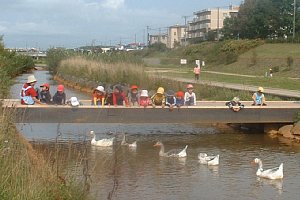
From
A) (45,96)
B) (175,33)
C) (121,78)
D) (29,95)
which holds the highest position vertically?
(175,33)

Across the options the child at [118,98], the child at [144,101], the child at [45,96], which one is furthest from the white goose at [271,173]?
the child at [45,96]

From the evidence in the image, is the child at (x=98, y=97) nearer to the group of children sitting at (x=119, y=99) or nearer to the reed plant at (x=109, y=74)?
the group of children sitting at (x=119, y=99)

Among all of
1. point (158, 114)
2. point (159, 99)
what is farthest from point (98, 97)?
point (158, 114)

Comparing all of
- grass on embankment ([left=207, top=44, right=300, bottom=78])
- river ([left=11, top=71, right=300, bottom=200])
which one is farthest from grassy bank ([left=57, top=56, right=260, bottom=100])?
grass on embankment ([left=207, top=44, right=300, bottom=78])

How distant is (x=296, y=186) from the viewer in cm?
1416

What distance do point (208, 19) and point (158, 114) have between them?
12279 cm

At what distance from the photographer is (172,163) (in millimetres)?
16578

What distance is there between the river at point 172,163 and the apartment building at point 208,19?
115 m

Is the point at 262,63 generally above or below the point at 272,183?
above

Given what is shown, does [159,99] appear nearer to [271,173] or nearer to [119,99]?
[119,99]

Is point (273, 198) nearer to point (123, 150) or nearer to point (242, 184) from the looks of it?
point (242, 184)

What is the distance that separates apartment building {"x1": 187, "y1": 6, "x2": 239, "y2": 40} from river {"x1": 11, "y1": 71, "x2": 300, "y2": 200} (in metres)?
115

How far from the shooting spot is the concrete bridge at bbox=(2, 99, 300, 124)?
20.0m

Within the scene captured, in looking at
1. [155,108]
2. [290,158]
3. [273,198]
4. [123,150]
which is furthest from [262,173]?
[155,108]
